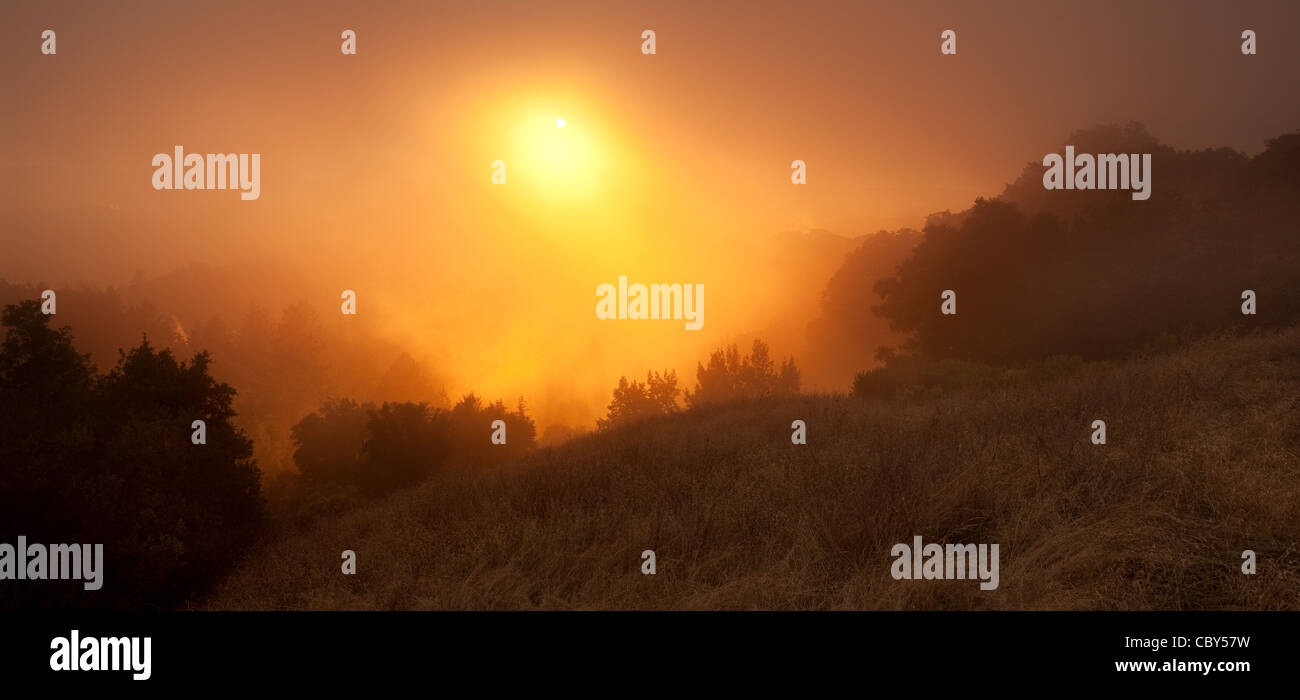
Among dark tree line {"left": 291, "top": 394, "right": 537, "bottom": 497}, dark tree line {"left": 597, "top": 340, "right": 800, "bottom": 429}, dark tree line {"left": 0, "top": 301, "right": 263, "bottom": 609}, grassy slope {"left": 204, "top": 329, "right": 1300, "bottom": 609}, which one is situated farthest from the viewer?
dark tree line {"left": 597, "top": 340, "right": 800, "bottom": 429}

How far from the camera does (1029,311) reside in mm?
24078

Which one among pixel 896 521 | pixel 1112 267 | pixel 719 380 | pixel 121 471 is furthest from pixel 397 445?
pixel 719 380

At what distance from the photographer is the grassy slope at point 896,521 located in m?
4.27

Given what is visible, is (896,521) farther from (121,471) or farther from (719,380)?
(719,380)

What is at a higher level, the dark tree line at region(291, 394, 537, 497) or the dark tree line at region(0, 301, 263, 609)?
the dark tree line at region(0, 301, 263, 609)

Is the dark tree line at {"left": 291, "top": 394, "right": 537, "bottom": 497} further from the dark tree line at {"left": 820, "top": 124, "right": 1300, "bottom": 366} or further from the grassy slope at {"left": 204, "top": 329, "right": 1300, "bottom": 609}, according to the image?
the dark tree line at {"left": 820, "top": 124, "right": 1300, "bottom": 366}

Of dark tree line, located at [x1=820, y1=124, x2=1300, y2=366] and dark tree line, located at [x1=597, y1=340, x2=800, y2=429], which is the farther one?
dark tree line, located at [x1=597, y1=340, x2=800, y2=429]

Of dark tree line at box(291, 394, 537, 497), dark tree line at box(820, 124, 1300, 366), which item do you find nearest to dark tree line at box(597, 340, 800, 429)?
dark tree line at box(291, 394, 537, 497)

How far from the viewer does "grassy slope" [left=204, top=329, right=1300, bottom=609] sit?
427 centimetres

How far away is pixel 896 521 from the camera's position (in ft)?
17.5

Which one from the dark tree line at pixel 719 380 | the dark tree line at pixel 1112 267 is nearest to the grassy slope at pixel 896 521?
the dark tree line at pixel 1112 267

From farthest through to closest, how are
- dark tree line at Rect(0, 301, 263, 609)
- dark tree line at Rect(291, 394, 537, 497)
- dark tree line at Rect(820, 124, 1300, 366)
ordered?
dark tree line at Rect(291, 394, 537, 497) < dark tree line at Rect(820, 124, 1300, 366) < dark tree line at Rect(0, 301, 263, 609)

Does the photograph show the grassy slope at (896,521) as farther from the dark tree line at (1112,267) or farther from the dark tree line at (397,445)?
the dark tree line at (1112,267)
